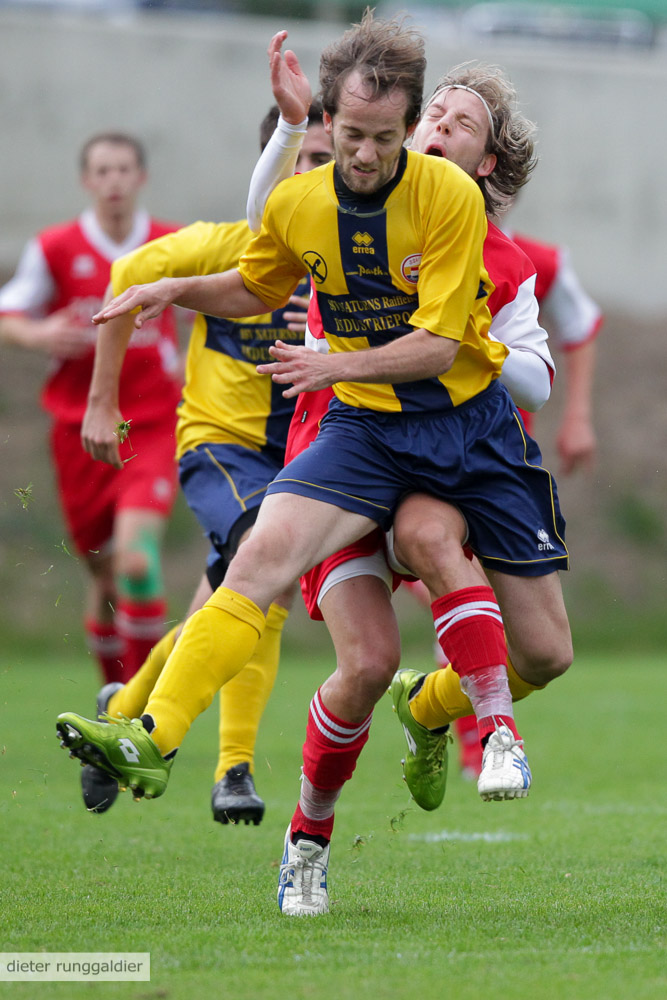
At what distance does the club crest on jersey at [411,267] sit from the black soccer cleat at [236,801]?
1907 mm

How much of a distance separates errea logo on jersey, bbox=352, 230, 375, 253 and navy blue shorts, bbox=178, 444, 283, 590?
1.48 meters

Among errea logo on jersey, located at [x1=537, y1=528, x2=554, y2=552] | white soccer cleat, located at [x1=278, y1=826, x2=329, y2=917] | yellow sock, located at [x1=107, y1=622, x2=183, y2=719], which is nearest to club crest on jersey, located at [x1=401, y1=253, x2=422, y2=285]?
errea logo on jersey, located at [x1=537, y1=528, x2=554, y2=552]

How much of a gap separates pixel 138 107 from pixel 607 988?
15451 millimetres

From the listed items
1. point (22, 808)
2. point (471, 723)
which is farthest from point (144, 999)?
point (471, 723)

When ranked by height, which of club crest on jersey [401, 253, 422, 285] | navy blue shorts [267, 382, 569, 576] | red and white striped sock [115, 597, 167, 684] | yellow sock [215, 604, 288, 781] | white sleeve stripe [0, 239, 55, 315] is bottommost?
red and white striped sock [115, 597, 167, 684]

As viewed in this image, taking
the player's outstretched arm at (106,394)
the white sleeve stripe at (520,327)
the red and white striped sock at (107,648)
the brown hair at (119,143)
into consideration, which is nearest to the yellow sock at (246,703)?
the player's outstretched arm at (106,394)

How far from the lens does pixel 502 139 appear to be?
4.09 m

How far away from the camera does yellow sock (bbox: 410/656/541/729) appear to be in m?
4.05

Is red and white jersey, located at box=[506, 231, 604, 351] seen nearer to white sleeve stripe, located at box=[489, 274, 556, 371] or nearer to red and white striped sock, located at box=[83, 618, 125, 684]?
white sleeve stripe, located at box=[489, 274, 556, 371]

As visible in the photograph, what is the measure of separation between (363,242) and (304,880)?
69.1 inches

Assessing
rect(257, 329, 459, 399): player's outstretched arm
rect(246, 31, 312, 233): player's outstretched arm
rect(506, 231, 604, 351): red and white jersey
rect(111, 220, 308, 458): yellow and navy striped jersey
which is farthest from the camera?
rect(506, 231, 604, 351): red and white jersey

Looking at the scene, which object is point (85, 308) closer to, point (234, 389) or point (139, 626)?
point (139, 626)

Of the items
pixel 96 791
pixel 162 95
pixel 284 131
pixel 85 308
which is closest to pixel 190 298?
pixel 284 131

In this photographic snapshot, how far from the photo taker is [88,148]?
7215 millimetres
